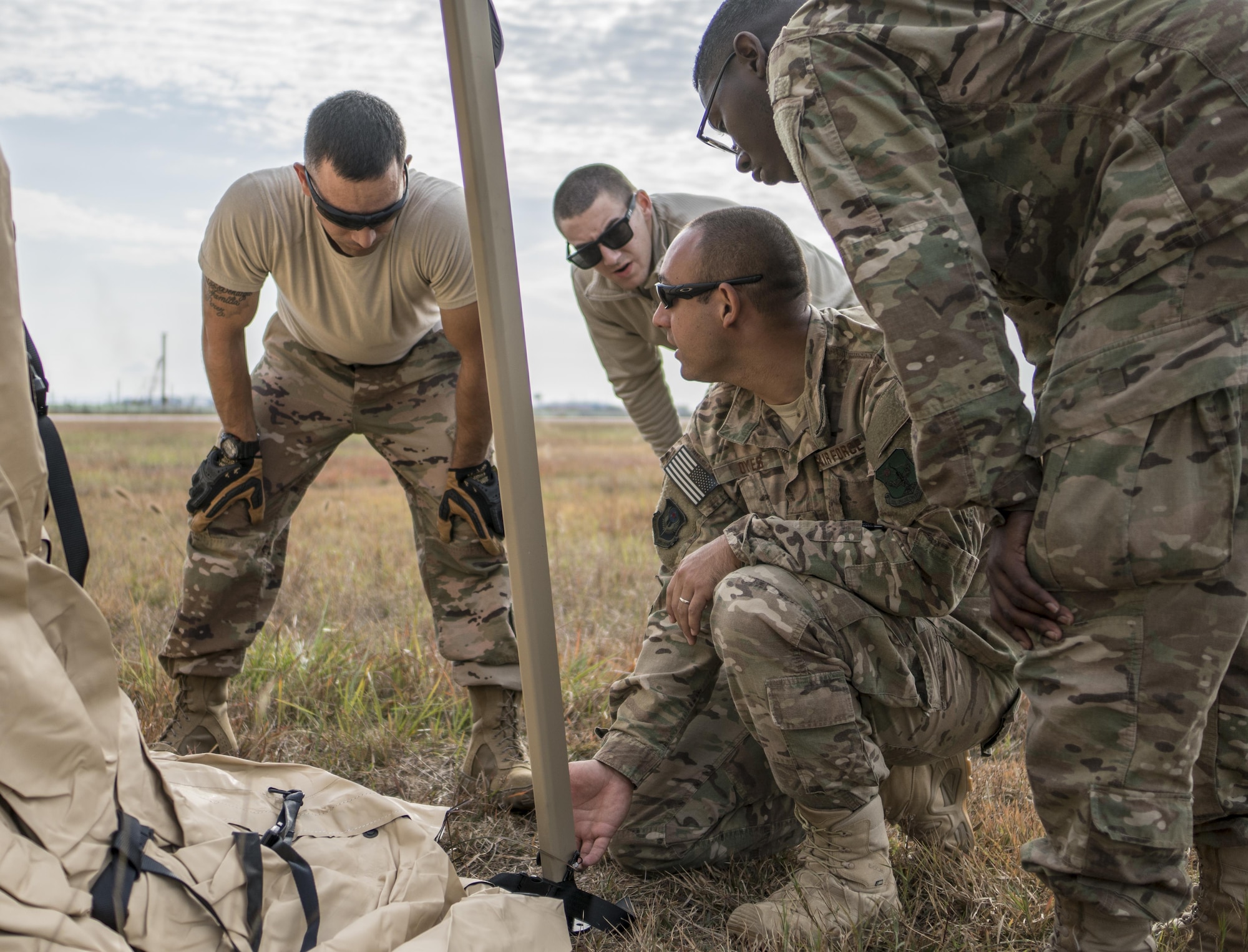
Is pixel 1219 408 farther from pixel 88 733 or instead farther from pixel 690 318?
pixel 88 733

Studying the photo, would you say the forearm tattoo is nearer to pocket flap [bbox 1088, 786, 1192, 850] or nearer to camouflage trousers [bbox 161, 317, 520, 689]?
camouflage trousers [bbox 161, 317, 520, 689]

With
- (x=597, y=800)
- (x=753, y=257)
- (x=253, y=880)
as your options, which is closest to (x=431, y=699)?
(x=597, y=800)

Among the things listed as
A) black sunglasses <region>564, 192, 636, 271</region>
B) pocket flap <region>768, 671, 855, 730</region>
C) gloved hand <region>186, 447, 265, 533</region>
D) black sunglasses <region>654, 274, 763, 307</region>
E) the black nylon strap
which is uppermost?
black sunglasses <region>564, 192, 636, 271</region>

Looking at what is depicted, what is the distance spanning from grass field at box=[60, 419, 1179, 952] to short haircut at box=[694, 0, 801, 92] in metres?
2.12

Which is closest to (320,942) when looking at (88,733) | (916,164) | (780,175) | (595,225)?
(88,733)

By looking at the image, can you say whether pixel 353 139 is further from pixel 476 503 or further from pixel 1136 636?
pixel 1136 636

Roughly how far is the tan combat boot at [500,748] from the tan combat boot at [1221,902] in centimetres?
182

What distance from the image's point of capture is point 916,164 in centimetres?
178

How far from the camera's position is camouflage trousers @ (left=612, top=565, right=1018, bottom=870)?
7.45ft

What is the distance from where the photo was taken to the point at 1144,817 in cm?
172

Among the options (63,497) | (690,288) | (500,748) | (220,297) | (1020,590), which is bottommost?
(500,748)

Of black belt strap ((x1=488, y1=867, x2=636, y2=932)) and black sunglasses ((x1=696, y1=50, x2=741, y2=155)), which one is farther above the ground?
black sunglasses ((x1=696, y1=50, x2=741, y2=155))

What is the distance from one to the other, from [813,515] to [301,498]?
1.98 meters

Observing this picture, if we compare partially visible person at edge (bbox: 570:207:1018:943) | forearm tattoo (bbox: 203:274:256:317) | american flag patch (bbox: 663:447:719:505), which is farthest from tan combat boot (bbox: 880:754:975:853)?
forearm tattoo (bbox: 203:274:256:317)
